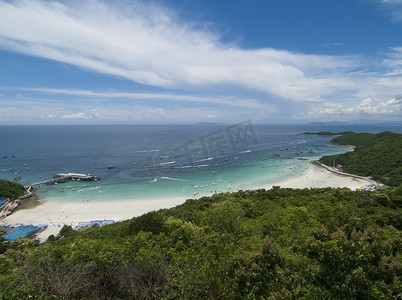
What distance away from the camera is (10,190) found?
36.1 meters

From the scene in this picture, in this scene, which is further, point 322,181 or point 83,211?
point 322,181

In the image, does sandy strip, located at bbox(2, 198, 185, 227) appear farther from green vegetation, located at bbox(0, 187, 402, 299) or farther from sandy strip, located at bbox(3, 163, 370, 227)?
green vegetation, located at bbox(0, 187, 402, 299)

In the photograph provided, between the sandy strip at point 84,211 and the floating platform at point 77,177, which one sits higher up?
the floating platform at point 77,177

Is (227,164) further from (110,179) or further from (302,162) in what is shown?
(110,179)

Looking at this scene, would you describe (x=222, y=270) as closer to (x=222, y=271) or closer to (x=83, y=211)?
(x=222, y=271)

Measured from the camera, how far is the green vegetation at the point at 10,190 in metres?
34.9

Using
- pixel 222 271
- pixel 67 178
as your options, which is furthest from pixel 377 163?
pixel 67 178

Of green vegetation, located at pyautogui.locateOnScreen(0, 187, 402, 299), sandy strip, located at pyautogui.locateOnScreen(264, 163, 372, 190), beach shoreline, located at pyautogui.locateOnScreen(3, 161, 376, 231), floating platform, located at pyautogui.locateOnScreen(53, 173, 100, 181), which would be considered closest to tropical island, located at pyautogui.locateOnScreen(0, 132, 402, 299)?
green vegetation, located at pyautogui.locateOnScreen(0, 187, 402, 299)

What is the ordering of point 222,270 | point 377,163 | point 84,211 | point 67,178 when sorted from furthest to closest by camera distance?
1. point 377,163
2. point 67,178
3. point 84,211
4. point 222,270

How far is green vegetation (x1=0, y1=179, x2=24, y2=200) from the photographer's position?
1375 inches

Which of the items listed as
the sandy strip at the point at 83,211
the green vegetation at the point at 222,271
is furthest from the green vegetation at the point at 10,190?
the green vegetation at the point at 222,271

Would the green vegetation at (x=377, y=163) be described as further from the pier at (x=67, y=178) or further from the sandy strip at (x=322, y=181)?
the pier at (x=67, y=178)

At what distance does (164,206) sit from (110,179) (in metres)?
18.4

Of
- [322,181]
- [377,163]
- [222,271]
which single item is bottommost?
→ [322,181]
